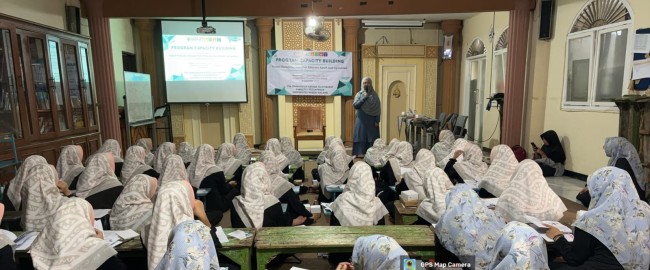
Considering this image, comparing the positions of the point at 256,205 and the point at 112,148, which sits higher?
the point at 112,148

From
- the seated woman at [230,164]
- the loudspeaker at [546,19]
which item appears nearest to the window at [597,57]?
the loudspeaker at [546,19]

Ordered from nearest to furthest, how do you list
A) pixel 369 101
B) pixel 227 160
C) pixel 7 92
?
pixel 7 92, pixel 227 160, pixel 369 101

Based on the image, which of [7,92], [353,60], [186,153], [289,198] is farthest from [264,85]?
[289,198]

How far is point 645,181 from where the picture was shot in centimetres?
360

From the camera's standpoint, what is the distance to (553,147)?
540 centimetres

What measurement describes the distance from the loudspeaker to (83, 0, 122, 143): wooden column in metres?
6.51

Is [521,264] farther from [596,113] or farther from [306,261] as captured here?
[596,113]

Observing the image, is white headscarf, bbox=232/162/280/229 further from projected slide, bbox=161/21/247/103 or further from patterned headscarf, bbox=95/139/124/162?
projected slide, bbox=161/21/247/103

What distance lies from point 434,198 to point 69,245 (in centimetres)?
216

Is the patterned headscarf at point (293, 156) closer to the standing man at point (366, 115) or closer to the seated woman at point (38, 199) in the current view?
the standing man at point (366, 115)

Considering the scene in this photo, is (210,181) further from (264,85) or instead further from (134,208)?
(264,85)

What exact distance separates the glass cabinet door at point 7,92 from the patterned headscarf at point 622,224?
5.20 meters

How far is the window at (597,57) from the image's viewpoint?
443 centimetres

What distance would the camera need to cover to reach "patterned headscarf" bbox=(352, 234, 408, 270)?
1.40 metres
